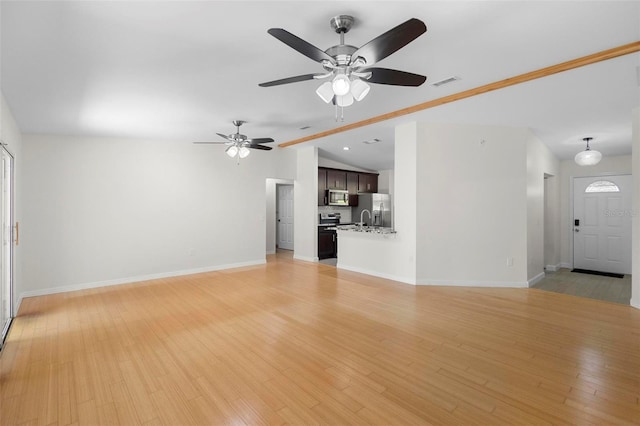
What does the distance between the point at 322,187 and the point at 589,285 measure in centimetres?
561

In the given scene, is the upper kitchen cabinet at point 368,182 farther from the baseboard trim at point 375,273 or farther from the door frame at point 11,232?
the door frame at point 11,232

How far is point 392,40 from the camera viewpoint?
5.90 ft

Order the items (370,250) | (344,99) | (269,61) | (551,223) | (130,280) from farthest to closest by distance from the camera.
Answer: (551,223) < (370,250) < (130,280) < (269,61) < (344,99)

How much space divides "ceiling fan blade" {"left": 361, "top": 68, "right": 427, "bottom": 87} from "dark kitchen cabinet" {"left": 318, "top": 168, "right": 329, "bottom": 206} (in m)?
5.49

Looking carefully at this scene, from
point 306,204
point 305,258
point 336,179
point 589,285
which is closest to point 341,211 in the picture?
point 336,179

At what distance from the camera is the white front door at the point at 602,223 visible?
632cm

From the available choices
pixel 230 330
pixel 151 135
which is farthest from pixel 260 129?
pixel 230 330

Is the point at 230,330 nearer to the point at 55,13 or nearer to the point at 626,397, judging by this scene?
the point at 55,13

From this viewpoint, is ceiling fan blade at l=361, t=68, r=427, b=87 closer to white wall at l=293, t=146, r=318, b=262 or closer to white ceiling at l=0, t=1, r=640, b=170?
white ceiling at l=0, t=1, r=640, b=170

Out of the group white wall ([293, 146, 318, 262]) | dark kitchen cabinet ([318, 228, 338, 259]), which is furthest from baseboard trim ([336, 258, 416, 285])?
dark kitchen cabinet ([318, 228, 338, 259])

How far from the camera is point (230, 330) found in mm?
3307

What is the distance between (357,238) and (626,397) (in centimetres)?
424

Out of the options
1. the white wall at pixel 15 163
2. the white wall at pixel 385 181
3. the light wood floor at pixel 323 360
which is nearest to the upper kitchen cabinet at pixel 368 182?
the white wall at pixel 385 181

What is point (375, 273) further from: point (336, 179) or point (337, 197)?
point (336, 179)
